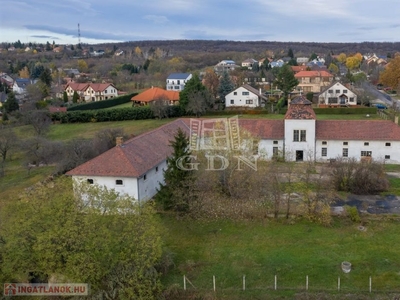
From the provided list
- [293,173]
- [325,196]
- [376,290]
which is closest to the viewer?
[376,290]

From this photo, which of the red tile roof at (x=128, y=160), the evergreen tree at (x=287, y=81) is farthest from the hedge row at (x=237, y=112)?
the red tile roof at (x=128, y=160)

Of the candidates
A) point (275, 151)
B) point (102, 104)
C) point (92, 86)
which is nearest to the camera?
point (275, 151)

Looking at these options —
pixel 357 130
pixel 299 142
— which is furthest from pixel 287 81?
pixel 299 142

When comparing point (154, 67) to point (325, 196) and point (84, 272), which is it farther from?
point (84, 272)

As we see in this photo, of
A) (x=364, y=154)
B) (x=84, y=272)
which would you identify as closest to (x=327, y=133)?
(x=364, y=154)

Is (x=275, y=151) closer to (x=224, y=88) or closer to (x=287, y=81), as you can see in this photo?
(x=224, y=88)

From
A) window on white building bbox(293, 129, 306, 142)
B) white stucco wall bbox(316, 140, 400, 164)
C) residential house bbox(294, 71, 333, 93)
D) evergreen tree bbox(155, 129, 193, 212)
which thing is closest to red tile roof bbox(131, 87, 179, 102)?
residential house bbox(294, 71, 333, 93)

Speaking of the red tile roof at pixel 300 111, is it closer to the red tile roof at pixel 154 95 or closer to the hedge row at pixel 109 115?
the hedge row at pixel 109 115
